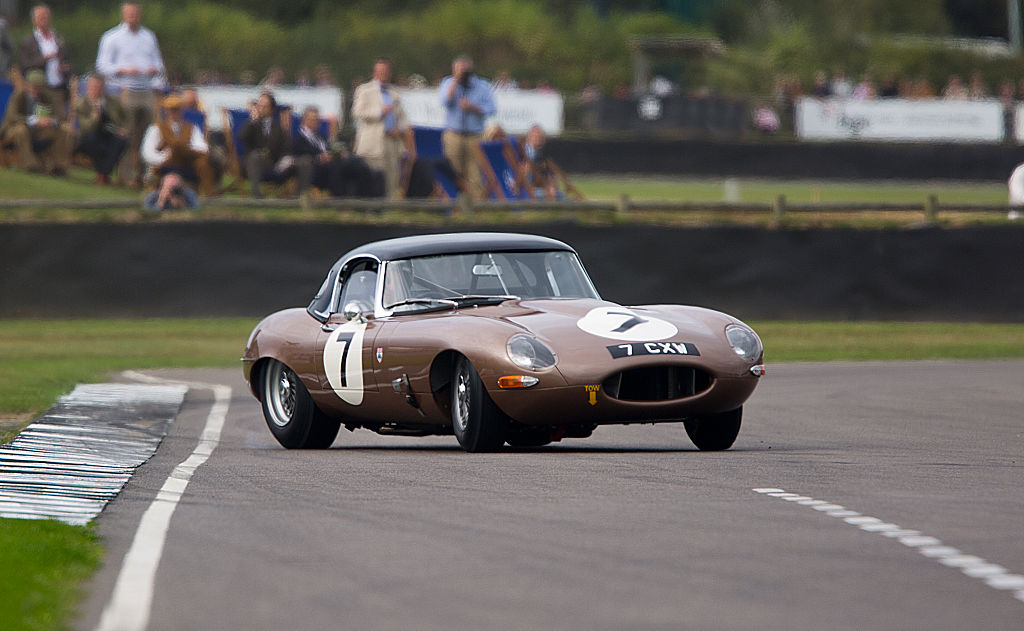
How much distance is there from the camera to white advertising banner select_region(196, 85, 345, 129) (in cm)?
2836

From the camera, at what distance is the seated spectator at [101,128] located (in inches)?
917

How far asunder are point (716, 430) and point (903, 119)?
24.6 metres

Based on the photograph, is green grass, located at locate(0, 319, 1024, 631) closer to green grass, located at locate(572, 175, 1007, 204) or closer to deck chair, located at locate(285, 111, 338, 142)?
deck chair, located at locate(285, 111, 338, 142)

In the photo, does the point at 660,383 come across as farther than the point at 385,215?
No

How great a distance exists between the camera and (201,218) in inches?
816

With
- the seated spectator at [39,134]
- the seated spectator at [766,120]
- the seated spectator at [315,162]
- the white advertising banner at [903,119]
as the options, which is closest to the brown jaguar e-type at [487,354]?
the seated spectator at [315,162]

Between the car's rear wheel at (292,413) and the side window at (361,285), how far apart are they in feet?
1.88

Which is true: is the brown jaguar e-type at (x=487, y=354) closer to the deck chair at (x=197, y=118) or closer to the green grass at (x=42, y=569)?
the green grass at (x=42, y=569)

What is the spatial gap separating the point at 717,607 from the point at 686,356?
160 inches

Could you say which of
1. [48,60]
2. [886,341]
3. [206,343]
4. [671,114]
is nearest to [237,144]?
[48,60]

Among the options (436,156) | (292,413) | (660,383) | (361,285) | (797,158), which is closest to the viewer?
(660,383)

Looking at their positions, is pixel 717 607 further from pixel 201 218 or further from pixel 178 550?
pixel 201 218

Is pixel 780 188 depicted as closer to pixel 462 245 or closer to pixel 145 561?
pixel 462 245

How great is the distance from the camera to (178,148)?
74.8 ft
